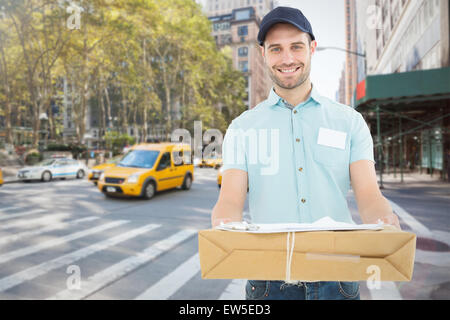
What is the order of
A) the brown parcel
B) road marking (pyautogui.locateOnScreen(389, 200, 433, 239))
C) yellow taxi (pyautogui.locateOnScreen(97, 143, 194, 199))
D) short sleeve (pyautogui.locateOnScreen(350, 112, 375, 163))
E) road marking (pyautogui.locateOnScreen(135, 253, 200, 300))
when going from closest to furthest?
1. the brown parcel
2. short sleeve (pyautogui.locateOnScreen(350, 112, 375, 163))
3. road marking (pyautogui.locateOnScreen(135, 253, 200, 300))
4. road marking (pyautogui.locateOnScreen(389, 200, 433, 239))
5. yellow taxi (pyautogui.locateOnScreen(97, 143, 194, 199))

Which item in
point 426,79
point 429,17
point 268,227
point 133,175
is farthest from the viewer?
point 429,17

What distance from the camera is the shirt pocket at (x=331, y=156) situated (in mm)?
1813

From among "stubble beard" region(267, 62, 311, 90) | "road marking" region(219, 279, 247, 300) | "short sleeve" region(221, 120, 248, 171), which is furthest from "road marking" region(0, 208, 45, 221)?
"stubble beard" region(267, 62, 311, 90)

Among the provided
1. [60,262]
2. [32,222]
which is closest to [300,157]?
[60,262]

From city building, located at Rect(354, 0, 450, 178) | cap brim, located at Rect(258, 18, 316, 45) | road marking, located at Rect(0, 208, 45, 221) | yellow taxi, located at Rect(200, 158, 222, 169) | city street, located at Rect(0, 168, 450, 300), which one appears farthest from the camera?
yellow taxi, located at Rect(200, 158, 222, 169)

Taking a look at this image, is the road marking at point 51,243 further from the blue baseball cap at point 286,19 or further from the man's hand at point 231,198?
the blue baseball cap at point 286,19

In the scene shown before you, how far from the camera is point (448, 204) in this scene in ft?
36.5

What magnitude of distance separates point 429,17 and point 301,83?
20.7 meters

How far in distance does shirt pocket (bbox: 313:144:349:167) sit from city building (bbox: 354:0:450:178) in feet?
8.49

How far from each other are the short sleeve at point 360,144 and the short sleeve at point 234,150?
1.85 feet

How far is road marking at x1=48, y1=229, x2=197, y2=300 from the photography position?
14.2 ft

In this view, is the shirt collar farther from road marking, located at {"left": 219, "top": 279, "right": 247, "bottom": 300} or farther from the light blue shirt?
road marking, located at {"left": 219, "top": 279, "right": 247, "bottom": 300}
